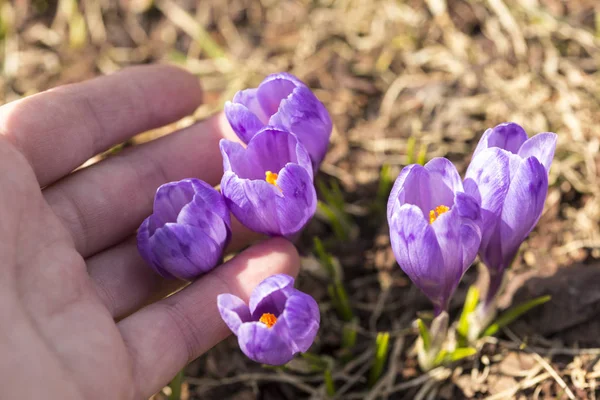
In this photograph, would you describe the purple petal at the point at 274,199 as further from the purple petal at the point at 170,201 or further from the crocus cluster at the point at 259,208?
the purple petal at the point at 170,201

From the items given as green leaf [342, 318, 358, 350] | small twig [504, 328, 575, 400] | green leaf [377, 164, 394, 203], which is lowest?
small twig [504, 328, 575, 400]

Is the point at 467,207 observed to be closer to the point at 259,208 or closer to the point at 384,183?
the point at 259,208

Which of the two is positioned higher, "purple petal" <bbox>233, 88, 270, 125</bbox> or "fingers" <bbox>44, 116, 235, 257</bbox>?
"purple petal" <bbox>233, 88, 270, 125</bbox>

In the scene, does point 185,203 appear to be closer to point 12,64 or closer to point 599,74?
point 12,64

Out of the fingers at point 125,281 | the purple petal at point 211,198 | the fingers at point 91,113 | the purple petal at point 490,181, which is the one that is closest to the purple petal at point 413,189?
the purple petal at point 490,181

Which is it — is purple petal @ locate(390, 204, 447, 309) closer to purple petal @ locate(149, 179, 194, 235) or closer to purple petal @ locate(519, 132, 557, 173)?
purple petal @ locate(519, 132, 557, 173)

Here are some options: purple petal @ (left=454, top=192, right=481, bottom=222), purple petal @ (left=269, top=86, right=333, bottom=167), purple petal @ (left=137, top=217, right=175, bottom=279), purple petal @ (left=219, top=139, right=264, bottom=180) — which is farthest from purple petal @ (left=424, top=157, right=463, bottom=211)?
purple petal @ (left=137, top=217, right=175, bottom=279)

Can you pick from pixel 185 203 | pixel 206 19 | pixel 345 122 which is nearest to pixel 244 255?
pixel 185 203

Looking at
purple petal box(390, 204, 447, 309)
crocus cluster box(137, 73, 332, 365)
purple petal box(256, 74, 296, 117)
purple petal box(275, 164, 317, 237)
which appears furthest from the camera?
purple petal box(256, 74, 296, 117)
